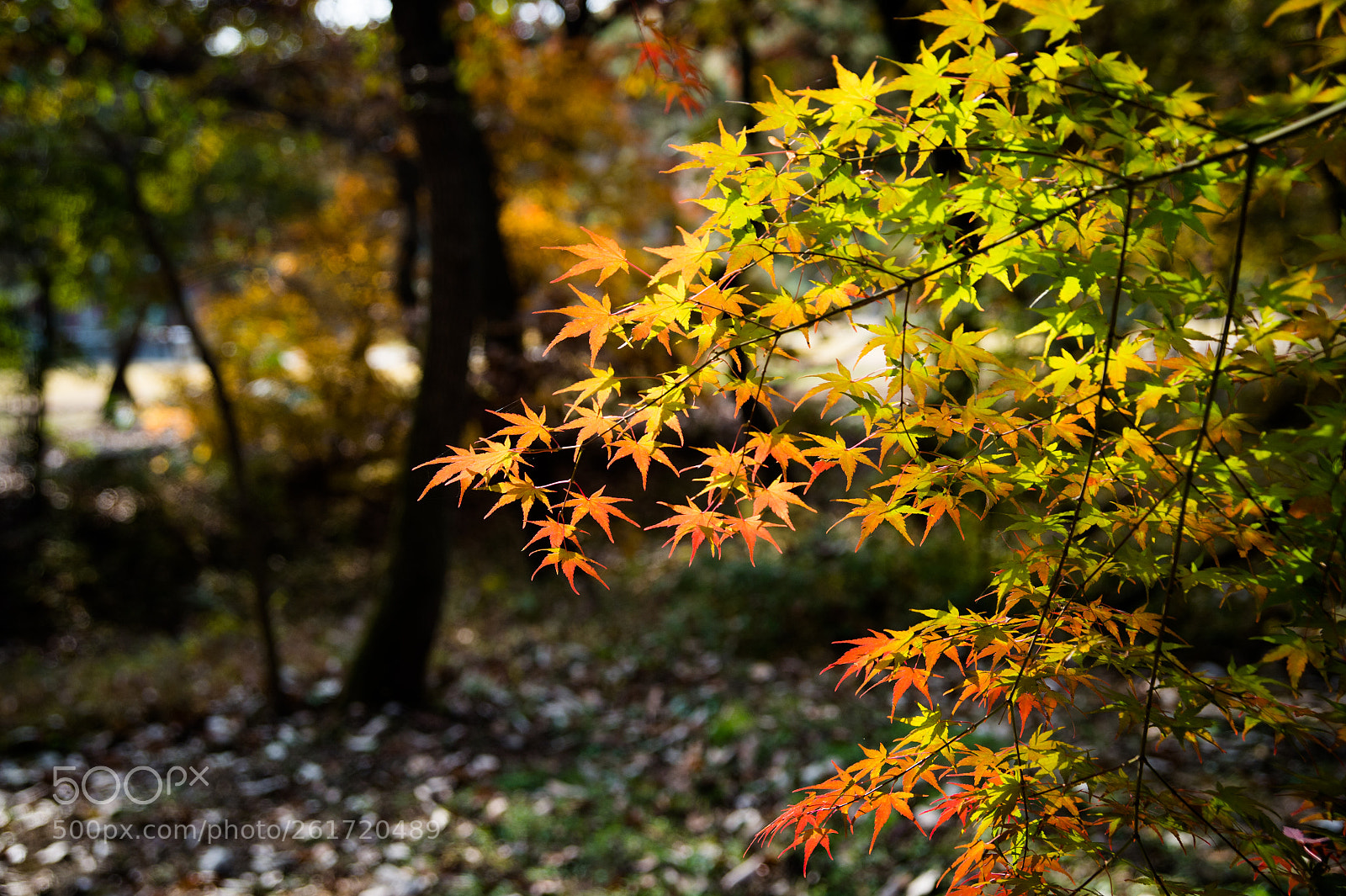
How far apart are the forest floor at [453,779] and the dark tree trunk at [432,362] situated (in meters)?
0.29

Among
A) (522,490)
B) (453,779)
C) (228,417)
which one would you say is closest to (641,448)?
(522,490)

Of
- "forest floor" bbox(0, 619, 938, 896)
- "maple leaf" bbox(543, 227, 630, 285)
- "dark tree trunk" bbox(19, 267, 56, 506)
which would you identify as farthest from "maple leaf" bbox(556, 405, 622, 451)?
"dark tree trunk" bbox(19, 267, 56, 506)

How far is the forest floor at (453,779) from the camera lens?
296 centimetres

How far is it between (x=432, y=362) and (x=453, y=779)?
209cm

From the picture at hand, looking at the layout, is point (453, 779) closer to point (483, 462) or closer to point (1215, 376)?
point (483, 462)

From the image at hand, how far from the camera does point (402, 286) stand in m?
10.4

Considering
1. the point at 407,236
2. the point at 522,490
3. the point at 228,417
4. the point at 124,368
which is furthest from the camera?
the point at 124,368

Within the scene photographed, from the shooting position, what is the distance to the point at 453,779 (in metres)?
3.83

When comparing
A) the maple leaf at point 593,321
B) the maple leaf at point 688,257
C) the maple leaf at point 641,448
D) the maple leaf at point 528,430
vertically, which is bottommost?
the maple leaf at point 641,448

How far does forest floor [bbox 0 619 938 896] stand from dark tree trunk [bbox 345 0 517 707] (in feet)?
0.96

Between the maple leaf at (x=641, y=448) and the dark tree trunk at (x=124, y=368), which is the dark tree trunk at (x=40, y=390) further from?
the maple leaf at (x=641, y=448)

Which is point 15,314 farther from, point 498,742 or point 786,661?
point 786,661

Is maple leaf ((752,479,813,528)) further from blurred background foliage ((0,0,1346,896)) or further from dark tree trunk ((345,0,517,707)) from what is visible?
dark tree trunk ((345,0,517,707))

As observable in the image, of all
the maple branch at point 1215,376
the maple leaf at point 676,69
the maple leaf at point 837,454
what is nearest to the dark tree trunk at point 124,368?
the maple leaf at point 676,69
